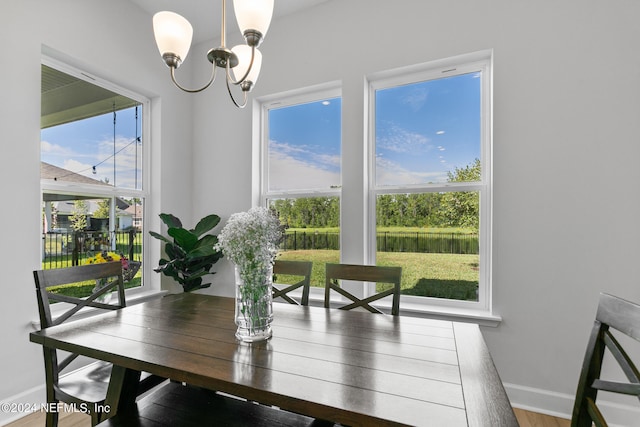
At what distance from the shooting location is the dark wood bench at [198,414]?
1.27 metres

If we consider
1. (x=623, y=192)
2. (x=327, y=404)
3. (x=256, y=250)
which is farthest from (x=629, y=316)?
(x=623, y=192)

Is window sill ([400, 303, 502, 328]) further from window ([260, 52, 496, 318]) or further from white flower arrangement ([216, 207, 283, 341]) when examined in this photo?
white flower arrangement ([216, 207, 283, 341])

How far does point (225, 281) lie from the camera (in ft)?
11.1

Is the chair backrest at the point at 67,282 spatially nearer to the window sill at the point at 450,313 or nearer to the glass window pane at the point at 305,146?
the glass window pane at the point at 305,146

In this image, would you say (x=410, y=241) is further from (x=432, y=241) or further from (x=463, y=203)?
(x=463, y=203)

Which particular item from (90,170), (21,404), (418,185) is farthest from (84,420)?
(418,185)

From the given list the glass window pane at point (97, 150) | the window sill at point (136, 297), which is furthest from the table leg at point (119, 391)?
the glass window pane at point (97, 150)

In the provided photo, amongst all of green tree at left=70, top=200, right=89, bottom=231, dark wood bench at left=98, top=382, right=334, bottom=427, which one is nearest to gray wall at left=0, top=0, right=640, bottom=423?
green tree at left=70, top=200, right=89, bottom=231

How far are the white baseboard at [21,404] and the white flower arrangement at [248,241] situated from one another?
204cm

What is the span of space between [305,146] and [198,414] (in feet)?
7.95

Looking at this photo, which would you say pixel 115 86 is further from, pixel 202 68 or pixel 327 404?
pixel 327 404

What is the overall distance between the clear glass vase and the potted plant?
1714 mm

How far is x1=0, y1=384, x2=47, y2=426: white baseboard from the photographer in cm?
207

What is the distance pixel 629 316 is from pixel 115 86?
12.2 ft
